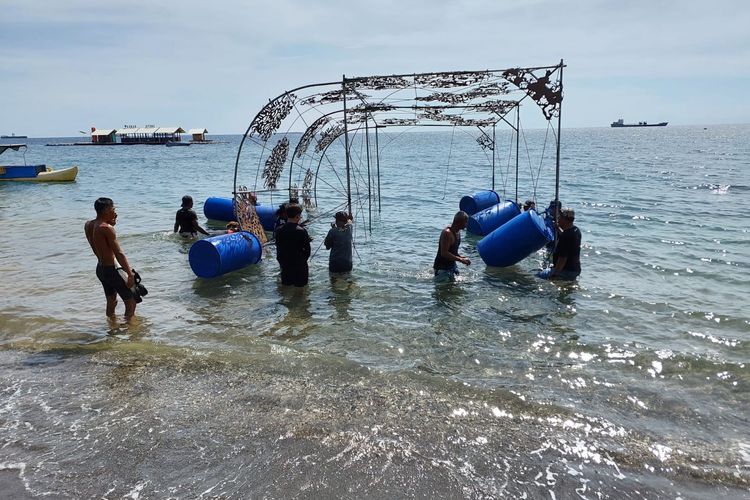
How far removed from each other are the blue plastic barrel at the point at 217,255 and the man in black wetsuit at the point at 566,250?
5.70 meters

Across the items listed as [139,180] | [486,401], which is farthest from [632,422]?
[139,180]

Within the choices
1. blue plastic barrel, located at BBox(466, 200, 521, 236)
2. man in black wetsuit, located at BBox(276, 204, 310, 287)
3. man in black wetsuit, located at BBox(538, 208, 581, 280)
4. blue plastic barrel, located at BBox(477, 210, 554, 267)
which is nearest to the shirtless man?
man in black wetsuit, located at BBox(276, 204, 310, 287)

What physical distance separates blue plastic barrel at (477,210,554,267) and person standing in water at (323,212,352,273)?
106 inches

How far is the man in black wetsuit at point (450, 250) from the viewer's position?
8.61 metres

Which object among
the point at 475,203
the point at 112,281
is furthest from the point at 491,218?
the point at 112,281

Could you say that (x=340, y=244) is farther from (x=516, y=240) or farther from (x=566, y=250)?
(x=566, y=250)

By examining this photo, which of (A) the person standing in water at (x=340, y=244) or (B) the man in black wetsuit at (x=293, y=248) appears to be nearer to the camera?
(B) the man in black wetsuit at (x=293, y=248)

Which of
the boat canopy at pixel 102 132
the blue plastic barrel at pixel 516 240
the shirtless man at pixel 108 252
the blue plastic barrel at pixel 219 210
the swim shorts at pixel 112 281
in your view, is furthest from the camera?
the boat canopy at pixel 102 132

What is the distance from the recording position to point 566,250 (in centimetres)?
885

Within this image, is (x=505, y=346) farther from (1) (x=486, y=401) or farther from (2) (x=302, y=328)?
(2) (x=302, y=328)

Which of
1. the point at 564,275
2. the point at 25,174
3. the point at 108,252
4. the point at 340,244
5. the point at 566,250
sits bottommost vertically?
the point at 564,275

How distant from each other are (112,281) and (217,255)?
2.54 meters

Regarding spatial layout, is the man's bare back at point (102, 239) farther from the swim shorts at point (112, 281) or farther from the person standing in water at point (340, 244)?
the person standing in water at point (340, 244)

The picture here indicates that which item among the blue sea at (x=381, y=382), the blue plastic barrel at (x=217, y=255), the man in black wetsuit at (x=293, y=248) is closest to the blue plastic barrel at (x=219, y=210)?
the blue sea at (x=381, y=382)
